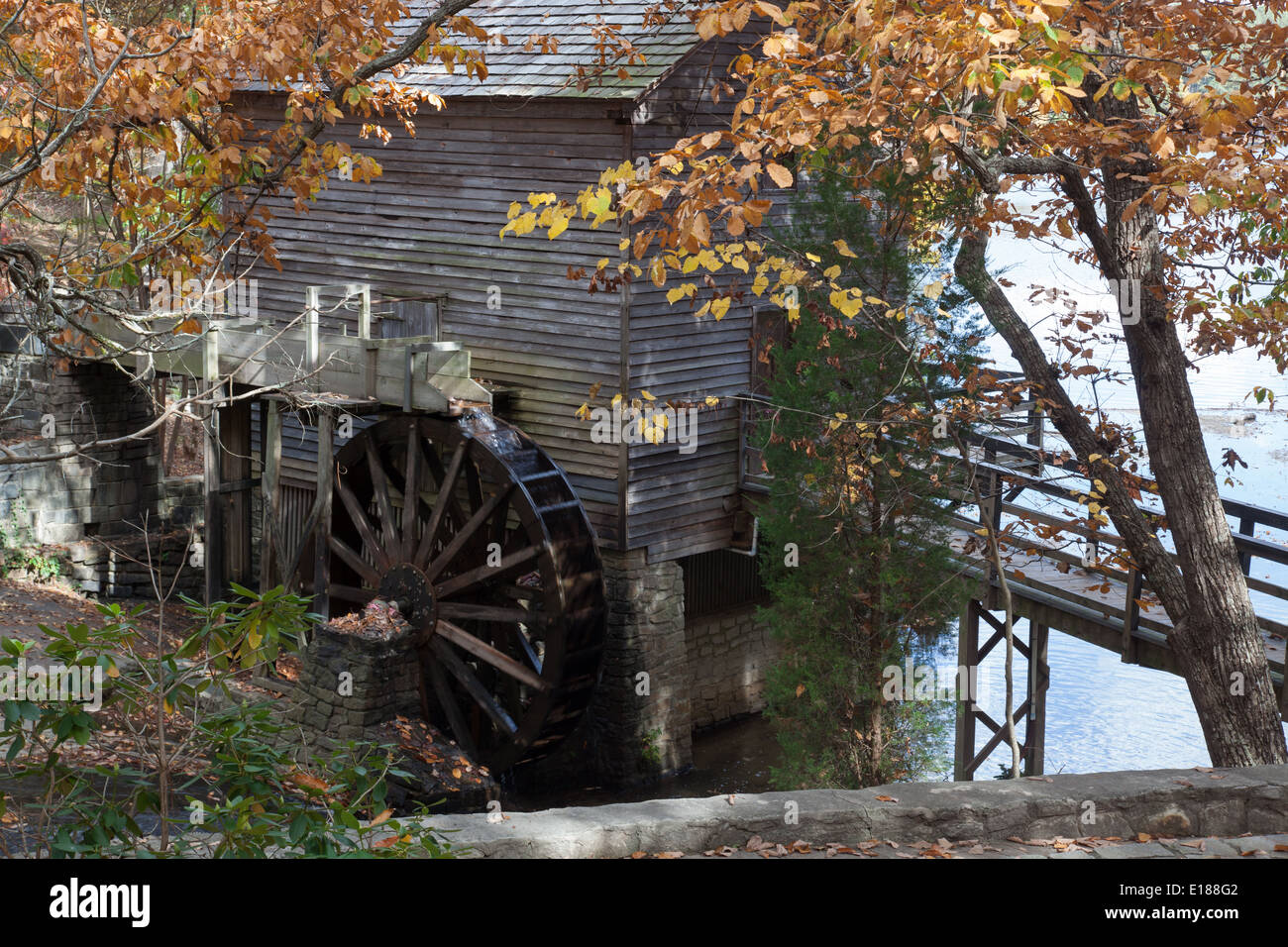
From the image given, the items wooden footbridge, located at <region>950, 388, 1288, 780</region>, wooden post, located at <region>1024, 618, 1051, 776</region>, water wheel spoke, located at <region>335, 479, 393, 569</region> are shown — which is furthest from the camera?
water wheel spoke, located at <region>335, 479, 393, 569</region>

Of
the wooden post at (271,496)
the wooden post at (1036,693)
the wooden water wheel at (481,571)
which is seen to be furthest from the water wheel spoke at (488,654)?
the wooden post at (1036,693)

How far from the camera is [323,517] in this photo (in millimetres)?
11945

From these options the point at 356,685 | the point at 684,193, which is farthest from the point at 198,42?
the point at 356,685

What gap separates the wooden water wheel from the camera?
11.6m

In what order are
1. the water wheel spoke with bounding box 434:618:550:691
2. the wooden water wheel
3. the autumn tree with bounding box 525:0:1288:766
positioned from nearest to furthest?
the autumn tree with bounding box 525:0:1288:766 → the wooden water wheel → the water wheel spoke with bounding box 434:618:550:691

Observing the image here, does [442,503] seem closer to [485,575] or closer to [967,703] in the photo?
[485,575]

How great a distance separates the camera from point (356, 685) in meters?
10.7

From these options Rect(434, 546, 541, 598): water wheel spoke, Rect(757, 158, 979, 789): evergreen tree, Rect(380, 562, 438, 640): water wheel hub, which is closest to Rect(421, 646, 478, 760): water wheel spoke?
Rect(380, 562, 438, 640): water wheel hub

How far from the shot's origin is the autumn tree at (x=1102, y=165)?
18.8 feet

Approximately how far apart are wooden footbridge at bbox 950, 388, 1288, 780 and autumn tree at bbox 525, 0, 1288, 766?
92 centimetres

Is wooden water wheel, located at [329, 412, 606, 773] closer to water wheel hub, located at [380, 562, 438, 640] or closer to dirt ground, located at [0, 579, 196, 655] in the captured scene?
water wheel hub, located at [380, 562, 438, 640]

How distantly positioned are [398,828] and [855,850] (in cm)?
202

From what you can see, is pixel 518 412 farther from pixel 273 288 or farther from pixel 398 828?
pixel 398 828

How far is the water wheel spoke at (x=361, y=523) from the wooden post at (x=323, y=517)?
2.30 ft
